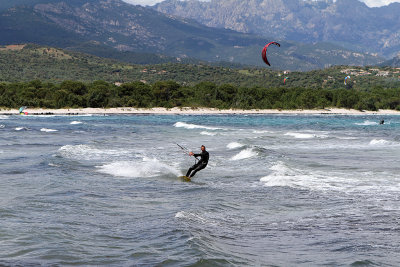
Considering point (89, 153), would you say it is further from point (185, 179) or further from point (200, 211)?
point (200, 211)

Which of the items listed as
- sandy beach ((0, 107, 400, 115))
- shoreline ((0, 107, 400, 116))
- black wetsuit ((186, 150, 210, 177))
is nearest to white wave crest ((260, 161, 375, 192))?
black wetsuit ((186, 150, 210, 177))

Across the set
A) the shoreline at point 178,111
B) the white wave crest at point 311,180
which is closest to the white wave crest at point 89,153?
the white wave crest at point 311,180

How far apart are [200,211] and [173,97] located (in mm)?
106207

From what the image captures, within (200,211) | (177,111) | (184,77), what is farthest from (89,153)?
(184,77)

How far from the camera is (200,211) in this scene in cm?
1519

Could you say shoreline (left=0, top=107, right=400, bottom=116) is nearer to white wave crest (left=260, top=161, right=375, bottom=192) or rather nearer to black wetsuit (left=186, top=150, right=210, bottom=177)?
black wetsuit (left=186, top=150, right=210, bottom=177)

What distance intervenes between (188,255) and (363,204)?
7528 mm

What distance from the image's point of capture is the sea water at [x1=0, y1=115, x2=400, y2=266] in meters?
10.9

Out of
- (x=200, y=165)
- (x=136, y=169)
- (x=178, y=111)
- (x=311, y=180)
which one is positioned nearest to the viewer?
(x=311, y=180)

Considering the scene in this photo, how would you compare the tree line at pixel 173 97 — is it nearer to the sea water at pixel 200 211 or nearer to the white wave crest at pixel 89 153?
the white wave crest at pixel 89 153

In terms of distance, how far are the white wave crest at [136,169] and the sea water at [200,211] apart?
5 cm

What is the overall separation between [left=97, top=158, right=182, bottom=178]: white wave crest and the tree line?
261ft

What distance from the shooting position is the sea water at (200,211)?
35.6 feet

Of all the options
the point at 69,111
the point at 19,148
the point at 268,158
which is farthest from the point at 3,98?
the point at 268,158
